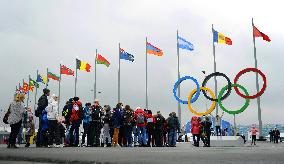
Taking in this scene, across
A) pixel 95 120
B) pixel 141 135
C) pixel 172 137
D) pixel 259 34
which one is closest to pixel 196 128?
pixel 172 137

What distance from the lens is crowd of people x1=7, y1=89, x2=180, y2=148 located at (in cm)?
1398

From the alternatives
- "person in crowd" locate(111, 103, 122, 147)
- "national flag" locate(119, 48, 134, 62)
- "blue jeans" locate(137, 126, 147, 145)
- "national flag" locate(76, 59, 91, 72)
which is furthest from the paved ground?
"national flag" locate(76, 59, 91, 72)

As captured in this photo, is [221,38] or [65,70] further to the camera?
[65,70]

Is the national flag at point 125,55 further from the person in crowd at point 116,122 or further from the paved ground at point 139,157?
the paved ground at point 139,157

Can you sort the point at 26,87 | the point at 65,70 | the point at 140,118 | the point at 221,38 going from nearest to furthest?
1. the point at 140,118
2. the point at 221,38
3. the point at 65,70
4. the point at 26,87

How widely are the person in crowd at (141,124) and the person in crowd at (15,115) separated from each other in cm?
625

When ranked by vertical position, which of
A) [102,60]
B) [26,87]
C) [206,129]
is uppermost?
[102,60]

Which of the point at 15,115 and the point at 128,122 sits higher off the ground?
the point at 15,115

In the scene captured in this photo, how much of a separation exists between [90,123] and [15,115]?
4.02 m

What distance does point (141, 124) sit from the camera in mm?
18734

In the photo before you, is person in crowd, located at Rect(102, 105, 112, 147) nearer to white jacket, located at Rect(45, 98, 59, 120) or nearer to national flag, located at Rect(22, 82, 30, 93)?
white jacket, located at Rect(45, 98, 59, 120)

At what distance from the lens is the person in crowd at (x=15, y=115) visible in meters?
13.3

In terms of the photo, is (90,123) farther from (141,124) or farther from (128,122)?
(141,124)

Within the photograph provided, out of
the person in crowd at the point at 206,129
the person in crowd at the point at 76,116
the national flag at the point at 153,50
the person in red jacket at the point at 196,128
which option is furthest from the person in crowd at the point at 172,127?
the national flag at the point at 153,50
